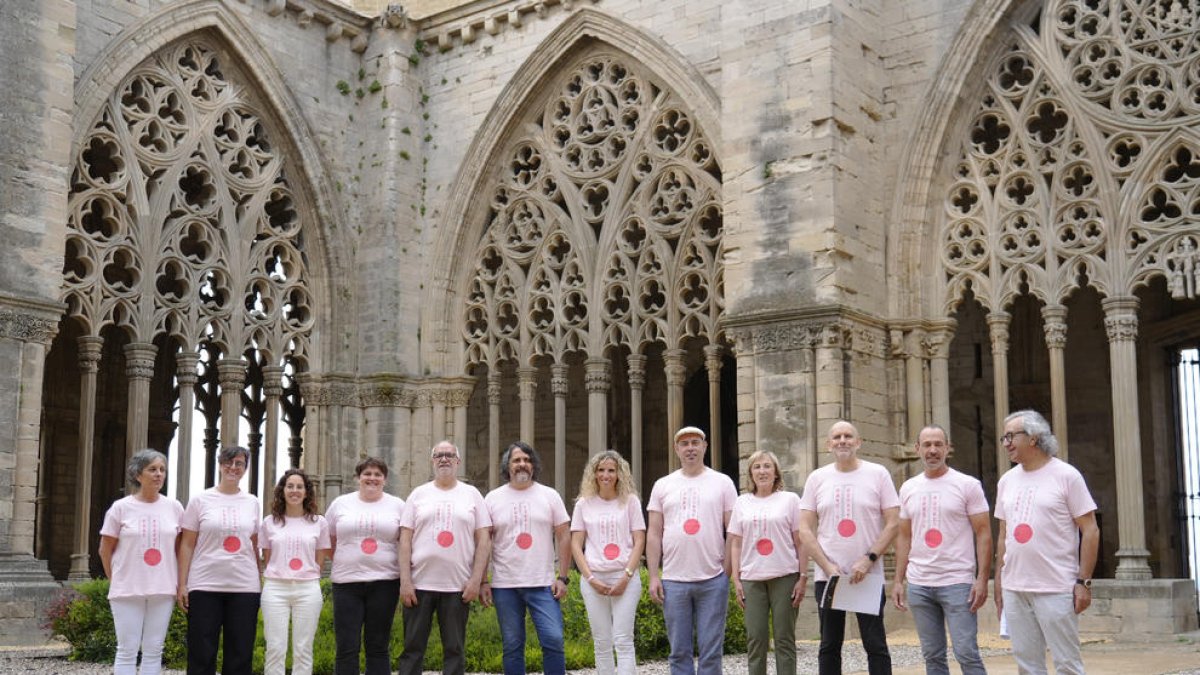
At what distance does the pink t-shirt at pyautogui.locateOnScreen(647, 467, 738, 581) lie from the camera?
7.52 m

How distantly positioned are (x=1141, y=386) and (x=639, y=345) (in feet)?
20.9

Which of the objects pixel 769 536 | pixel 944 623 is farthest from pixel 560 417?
pixel 944 623

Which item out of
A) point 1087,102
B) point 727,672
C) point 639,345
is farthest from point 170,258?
point 1087,102

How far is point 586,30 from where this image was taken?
56.1 ft

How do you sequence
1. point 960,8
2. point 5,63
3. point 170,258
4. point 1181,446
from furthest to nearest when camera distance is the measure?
point 1181,446 < point 170,258 < point 960,8 < point 5,63

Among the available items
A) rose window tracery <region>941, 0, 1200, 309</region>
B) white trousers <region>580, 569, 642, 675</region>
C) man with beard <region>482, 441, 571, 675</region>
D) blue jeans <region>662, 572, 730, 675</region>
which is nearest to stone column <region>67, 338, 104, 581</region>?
man with beard <region>482, 441, 571, 675</region>

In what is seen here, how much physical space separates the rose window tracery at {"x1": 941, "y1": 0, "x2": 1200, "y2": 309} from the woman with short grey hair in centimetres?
929

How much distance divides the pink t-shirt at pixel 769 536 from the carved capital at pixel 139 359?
1000 centimetres

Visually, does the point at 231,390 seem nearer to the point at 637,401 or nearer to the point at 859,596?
the point at 637,401

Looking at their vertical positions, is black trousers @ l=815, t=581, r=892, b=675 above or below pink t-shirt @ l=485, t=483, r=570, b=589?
below

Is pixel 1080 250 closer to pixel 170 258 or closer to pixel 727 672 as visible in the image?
pixel 727 672

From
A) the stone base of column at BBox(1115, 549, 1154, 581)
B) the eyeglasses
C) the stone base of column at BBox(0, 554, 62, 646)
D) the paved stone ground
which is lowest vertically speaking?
the paved stone ground

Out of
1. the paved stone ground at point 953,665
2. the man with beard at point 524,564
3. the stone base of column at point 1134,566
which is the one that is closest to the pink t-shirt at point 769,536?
the man with beard at point 524,564

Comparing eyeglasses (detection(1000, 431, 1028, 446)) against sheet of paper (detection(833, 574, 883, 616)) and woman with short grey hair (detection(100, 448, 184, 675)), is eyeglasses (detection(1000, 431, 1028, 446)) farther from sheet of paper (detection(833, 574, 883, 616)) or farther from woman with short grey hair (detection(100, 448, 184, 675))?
woman with short grey hair (detection(100, 448, 184, 675))
